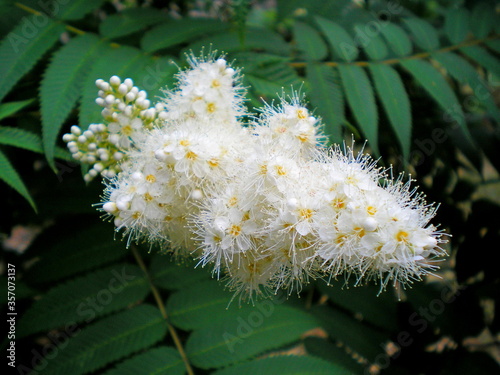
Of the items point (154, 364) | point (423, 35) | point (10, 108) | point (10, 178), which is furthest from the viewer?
point (423, 35)

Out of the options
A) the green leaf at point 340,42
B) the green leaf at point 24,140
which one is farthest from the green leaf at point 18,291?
the green leaf at point 340,42

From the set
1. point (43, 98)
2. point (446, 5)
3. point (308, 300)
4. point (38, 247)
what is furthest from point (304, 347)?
point (446, 5)

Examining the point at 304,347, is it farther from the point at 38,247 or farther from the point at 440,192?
the point at 38,247
